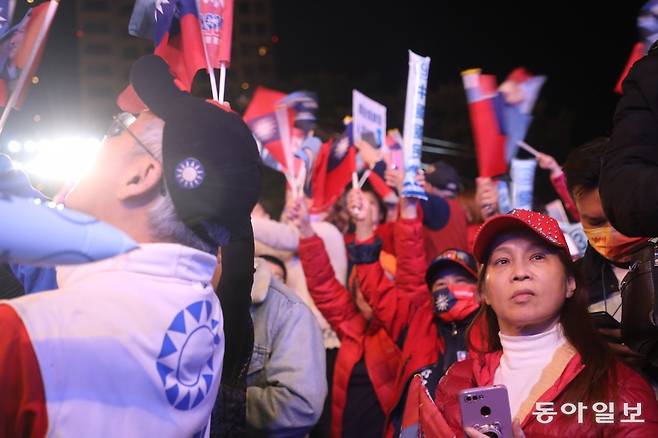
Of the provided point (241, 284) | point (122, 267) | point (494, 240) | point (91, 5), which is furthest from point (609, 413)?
point (91, 5)

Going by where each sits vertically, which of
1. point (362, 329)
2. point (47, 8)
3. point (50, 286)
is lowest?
point (362, 329)

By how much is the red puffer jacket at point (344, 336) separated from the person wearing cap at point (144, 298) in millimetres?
2440

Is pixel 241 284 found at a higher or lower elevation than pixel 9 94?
lower

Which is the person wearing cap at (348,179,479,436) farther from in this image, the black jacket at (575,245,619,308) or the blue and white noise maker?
the blue and white noise maker

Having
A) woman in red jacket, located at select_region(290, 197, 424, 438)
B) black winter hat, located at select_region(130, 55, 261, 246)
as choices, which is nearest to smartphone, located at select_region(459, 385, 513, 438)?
black winter hat, located at select_region(130, 55, 261, 246)

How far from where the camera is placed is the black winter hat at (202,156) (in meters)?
1.88

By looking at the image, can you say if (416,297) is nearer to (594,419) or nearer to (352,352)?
(352,352)

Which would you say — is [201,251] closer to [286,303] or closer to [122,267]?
[122,267]

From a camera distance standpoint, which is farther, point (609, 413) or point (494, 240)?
point (494, 240)

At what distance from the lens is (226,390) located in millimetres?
2857

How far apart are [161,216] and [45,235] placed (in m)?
0.44

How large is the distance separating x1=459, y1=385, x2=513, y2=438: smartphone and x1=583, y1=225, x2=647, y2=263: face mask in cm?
102

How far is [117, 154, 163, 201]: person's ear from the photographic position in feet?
6.15

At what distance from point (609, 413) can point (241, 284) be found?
4.04 ft
